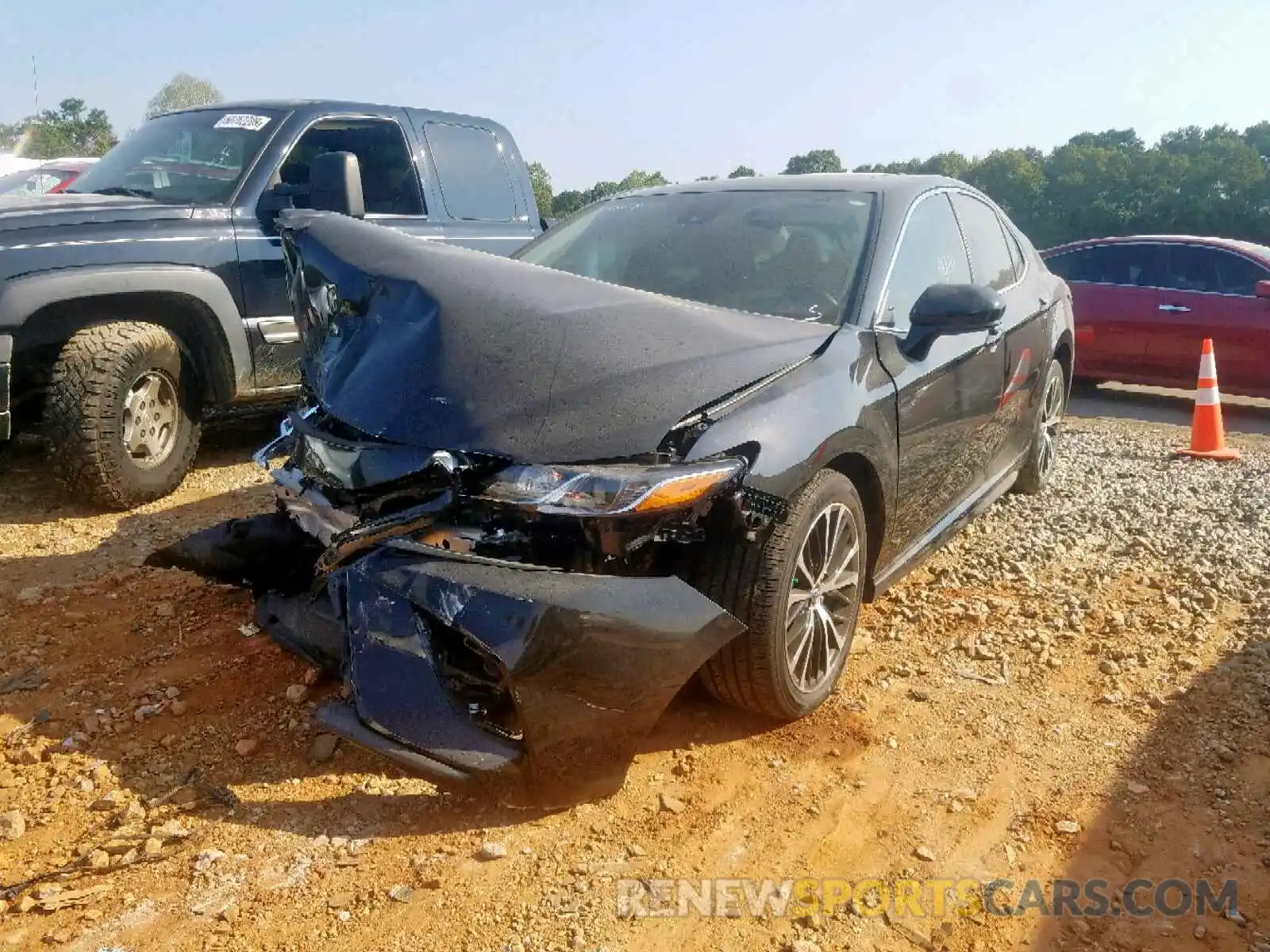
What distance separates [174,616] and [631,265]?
2106 millimetres

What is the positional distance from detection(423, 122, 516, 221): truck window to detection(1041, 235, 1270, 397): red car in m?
5.53

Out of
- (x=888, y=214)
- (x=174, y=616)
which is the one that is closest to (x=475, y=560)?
(x=174, y=616)

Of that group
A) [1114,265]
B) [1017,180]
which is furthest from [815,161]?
[1114,265]

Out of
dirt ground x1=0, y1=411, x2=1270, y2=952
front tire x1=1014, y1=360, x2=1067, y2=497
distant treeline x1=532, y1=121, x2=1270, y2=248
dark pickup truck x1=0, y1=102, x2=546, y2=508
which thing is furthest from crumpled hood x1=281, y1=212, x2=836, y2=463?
distant treeline x1=532, y1=121, x2=1270, y2=248

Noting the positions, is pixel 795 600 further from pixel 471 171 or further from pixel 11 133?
pixel 11 133

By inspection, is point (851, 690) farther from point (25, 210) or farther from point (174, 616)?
point (25, 210)

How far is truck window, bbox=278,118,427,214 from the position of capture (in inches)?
228

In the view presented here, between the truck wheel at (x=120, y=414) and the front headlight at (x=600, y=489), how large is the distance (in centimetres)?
307

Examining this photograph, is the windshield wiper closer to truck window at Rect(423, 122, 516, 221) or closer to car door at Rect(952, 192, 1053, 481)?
truck window at Rect(423, 122, 516, 221)

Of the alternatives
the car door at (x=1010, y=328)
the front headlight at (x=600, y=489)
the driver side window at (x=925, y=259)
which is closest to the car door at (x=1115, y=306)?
the car door at (x=1010, y=328)

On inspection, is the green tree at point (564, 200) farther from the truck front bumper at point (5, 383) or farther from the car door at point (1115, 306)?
the truck front bumper at point (5, 383)

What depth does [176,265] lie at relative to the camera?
4.83 m

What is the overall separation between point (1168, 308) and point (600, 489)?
8.11 metres

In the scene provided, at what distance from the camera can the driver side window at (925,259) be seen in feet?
11.2
